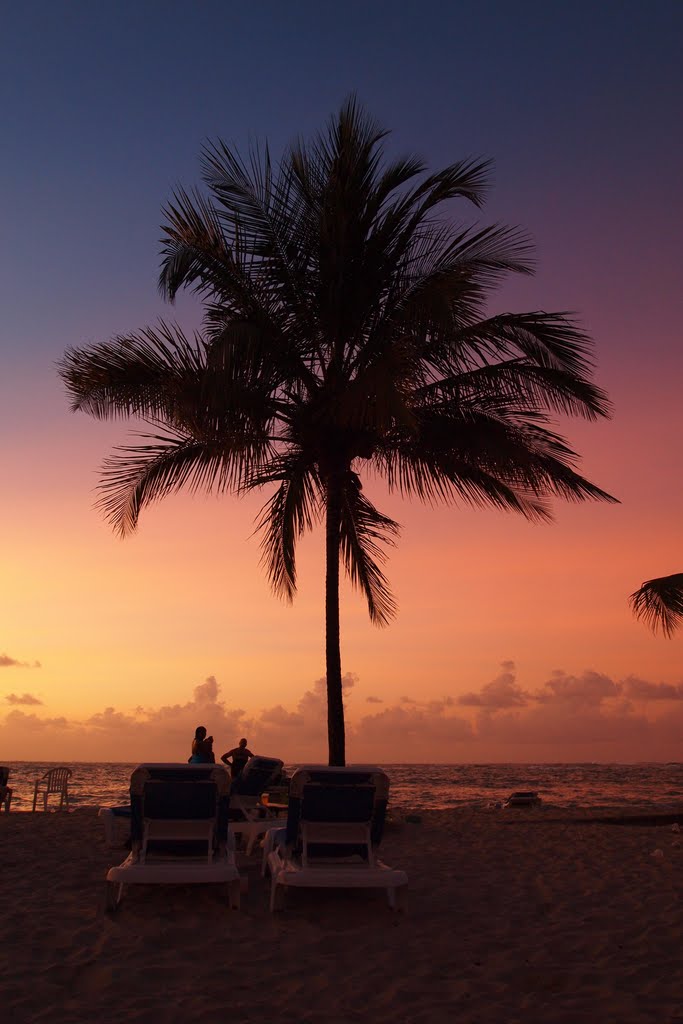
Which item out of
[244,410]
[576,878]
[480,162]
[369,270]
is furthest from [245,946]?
[480,162]

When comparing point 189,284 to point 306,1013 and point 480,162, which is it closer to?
point 480,162

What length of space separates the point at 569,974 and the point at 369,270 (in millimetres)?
9447

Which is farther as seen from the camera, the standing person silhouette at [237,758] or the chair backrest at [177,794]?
the standing person silhouette at [237,758]

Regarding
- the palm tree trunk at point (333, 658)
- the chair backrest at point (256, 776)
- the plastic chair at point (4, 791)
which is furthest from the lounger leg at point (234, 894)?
the plastic chair at point (4, 791)

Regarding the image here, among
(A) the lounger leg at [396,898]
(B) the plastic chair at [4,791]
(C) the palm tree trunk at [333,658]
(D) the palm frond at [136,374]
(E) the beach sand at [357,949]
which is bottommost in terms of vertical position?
(E) the beach sand at [357,949]

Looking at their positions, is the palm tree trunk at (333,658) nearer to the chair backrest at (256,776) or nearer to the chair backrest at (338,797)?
the chair backrest at (256,776)

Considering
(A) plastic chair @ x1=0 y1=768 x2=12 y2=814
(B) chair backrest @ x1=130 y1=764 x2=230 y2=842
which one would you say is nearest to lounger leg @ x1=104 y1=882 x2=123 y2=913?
(B) chair backrest @ x1=130 y1=764 x2=230 y2=842

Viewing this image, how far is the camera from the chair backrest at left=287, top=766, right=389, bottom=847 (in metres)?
6.36

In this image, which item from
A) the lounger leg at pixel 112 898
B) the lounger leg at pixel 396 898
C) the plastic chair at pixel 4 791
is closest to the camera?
the lounger leg at pixel 112 898

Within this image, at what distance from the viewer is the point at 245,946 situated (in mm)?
5305

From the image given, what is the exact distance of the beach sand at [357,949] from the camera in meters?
4.15

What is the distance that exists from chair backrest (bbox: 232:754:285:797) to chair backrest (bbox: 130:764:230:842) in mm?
2465

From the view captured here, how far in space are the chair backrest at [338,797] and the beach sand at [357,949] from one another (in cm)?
60

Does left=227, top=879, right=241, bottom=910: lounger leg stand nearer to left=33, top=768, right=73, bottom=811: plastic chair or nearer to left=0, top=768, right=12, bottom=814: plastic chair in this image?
left=0, top=768, right=12, bottom=814: plastic chair
